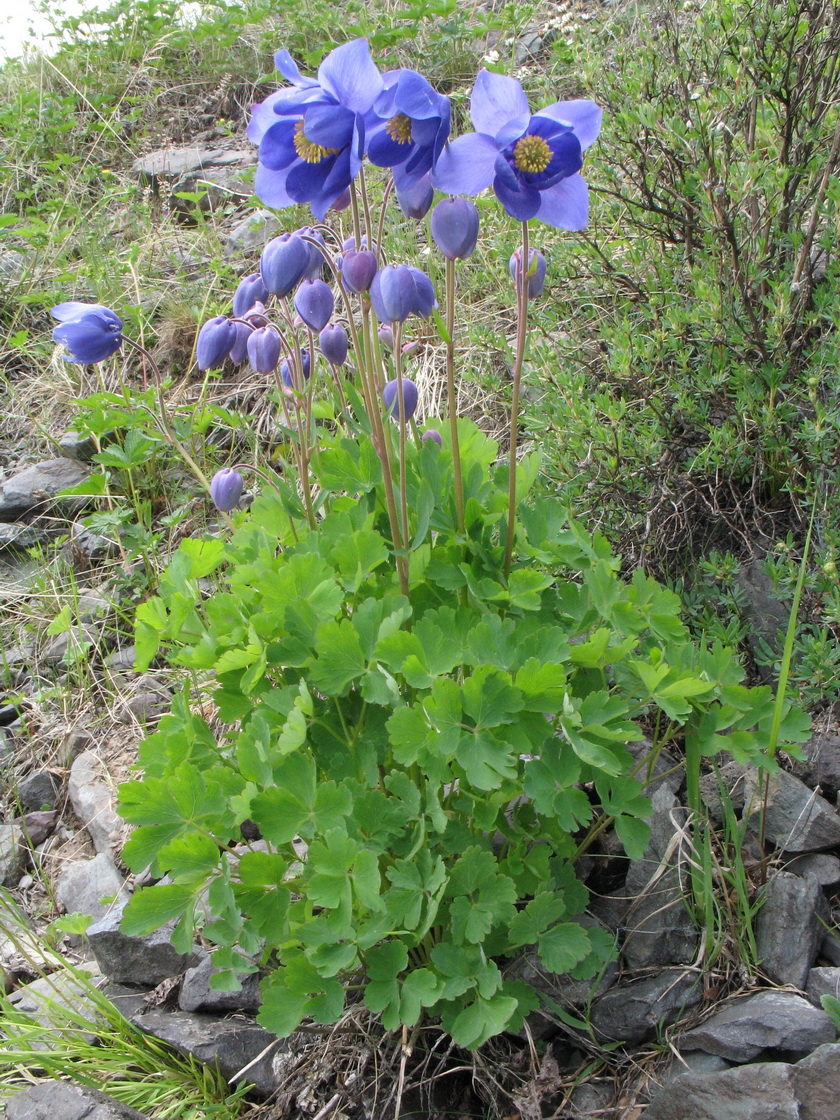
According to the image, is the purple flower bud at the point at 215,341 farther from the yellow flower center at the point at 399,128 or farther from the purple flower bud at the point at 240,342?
the yellow flower center at the point at 399,128

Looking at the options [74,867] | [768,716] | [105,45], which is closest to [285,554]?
[768,716]

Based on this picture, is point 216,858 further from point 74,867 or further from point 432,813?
point 74,867

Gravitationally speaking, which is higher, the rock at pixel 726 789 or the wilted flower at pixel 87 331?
the wilted flower at pixel 87 331

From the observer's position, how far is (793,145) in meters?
2.43

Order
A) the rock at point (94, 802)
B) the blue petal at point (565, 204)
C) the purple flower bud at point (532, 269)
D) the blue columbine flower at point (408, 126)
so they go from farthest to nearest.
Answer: the rock at point (94, 802), the purple flower bud at point (532, 269), the blue petal at point (565, 204), the blue columbine flower at point (408, 126)

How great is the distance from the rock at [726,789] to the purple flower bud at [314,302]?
1.40 m

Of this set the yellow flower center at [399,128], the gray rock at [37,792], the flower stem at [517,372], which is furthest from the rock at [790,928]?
the gray rock at [37,792]

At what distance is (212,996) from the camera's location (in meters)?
1.93

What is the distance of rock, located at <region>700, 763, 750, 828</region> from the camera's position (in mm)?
2055

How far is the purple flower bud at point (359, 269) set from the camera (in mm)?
1515

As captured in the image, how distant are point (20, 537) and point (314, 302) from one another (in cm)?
275

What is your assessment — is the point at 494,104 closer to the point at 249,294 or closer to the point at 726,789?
the point at 249,294

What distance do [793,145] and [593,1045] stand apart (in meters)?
2.39

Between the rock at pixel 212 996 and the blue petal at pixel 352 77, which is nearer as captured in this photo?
the blue petal at pixel 352 77
